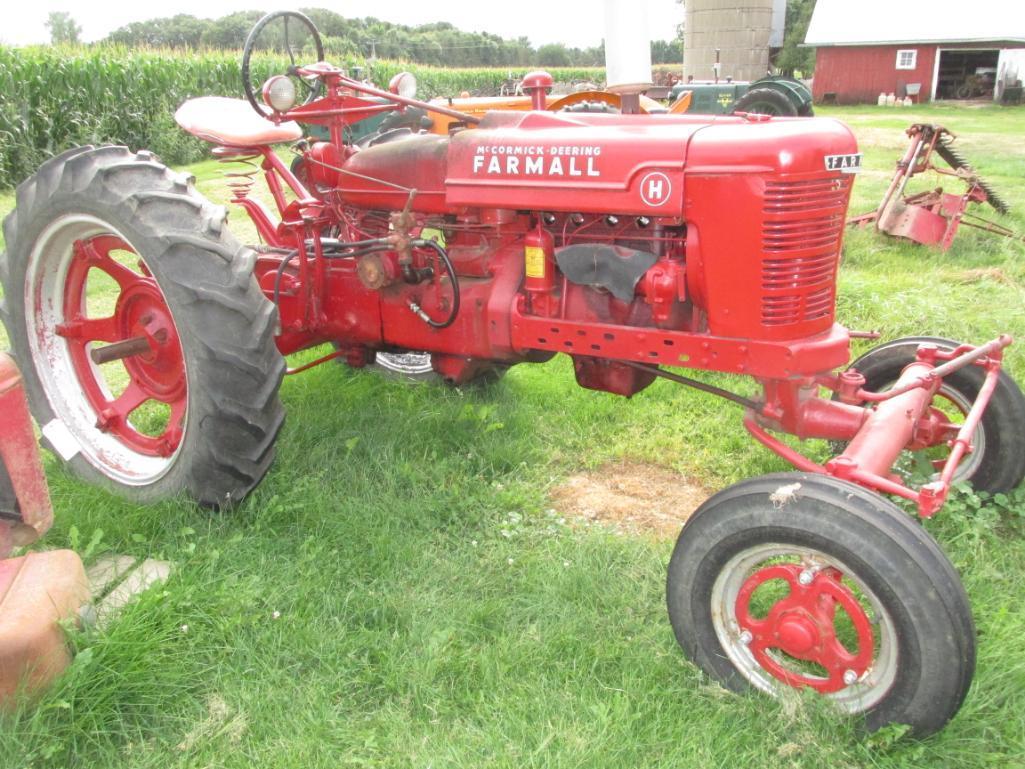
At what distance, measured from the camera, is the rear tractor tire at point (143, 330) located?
9.42 ft

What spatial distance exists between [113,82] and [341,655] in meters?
13.2

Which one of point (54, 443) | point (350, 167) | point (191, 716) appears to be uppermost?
point (350, 167)

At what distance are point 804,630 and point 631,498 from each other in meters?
1.34

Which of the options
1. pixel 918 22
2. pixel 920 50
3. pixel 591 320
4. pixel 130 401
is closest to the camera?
pixel 591 320

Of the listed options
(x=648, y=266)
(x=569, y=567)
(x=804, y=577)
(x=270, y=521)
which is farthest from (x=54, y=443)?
(x=804, y=577)

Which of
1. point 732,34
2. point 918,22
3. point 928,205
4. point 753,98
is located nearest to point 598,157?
point 928,205

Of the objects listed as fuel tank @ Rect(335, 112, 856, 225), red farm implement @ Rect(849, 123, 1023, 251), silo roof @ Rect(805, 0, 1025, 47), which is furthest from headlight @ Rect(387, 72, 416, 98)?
silo roof @ Rect(805, 0, 1025, 47)

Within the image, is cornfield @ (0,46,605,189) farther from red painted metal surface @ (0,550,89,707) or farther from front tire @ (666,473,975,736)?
front tire @ (666,473,975,736)

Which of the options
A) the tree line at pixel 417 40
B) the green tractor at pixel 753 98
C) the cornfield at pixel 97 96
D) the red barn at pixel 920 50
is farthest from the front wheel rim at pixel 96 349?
the red barn at pixel 920 50

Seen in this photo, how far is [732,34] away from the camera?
28375 mm

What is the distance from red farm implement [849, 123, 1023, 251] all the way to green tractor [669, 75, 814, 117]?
525 cm

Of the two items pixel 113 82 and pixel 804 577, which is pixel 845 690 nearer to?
pixel 804 577

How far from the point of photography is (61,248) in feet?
10.9

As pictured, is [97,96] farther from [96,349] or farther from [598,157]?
[598,157]
